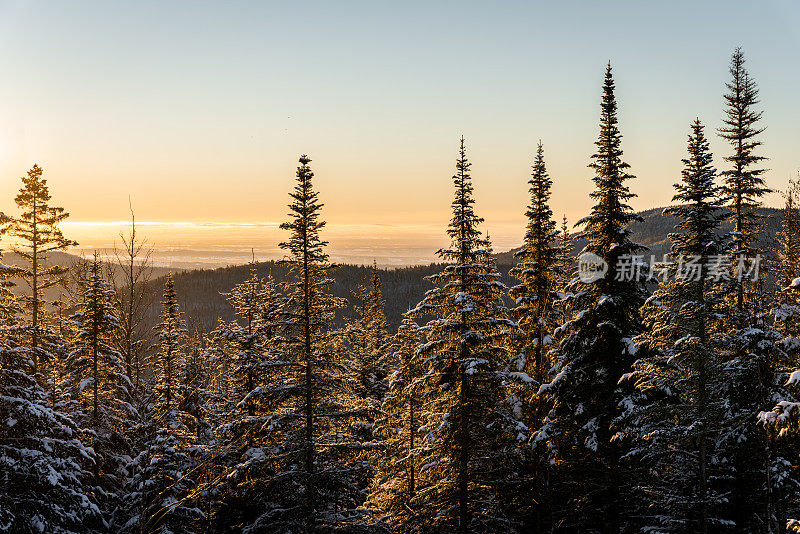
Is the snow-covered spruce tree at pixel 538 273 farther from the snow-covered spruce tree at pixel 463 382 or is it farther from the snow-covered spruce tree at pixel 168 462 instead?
the snow-covered spruce tree at pixel 168 462

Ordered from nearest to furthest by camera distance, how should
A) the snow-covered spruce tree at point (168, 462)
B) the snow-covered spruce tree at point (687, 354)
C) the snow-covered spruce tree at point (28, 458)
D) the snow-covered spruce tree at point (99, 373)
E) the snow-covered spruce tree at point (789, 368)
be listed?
the snow-covered spruce tree at point (789, 368), the snow-covered spruce tree at point (28, 458), the snow-covered spruce tree at point (687, 354), the snow-covered spruce tree at point (168, 462), the snow-covered spruce tree at point (99, 373)

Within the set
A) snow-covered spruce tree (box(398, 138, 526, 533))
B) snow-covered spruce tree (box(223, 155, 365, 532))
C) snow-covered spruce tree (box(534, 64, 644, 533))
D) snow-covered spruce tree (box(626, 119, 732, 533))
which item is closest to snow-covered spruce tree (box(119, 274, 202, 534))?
snow-covered spruce tree (box(223, 155, 365, 532))

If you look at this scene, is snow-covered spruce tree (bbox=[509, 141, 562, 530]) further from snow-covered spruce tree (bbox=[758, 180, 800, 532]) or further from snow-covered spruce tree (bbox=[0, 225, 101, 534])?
snow-covered spruce tree (bbox=[0, 225, 101, 534])

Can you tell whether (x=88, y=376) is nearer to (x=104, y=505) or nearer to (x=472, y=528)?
(x=104, y=505)

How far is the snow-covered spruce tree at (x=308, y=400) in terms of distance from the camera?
18.6 metres

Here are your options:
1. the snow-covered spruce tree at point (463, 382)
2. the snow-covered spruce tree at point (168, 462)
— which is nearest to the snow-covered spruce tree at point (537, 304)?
the snow-covered spruce tree at point (463, 382)

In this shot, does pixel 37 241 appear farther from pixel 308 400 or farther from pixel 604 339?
pixel 604 339

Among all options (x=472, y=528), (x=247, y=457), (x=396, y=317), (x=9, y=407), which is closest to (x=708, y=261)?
(x=472, y=528)

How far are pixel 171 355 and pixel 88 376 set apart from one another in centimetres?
417

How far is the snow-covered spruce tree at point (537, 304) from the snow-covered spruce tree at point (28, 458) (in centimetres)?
1778

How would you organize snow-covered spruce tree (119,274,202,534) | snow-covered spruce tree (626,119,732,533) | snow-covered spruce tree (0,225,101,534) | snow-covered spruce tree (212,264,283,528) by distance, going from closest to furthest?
snow-covered spruce tree (0,225,101,534)
snow-covered spruce tree (626,119,732,533)
snow-covered spruce tree (212,264,283,528)
snow-covered spruce tree (119,274,202,534)

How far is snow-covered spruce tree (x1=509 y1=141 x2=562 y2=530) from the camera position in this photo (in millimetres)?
22969

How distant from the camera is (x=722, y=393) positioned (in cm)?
2002

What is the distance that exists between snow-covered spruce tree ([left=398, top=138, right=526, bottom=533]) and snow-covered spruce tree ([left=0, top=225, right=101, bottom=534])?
11976 mm
